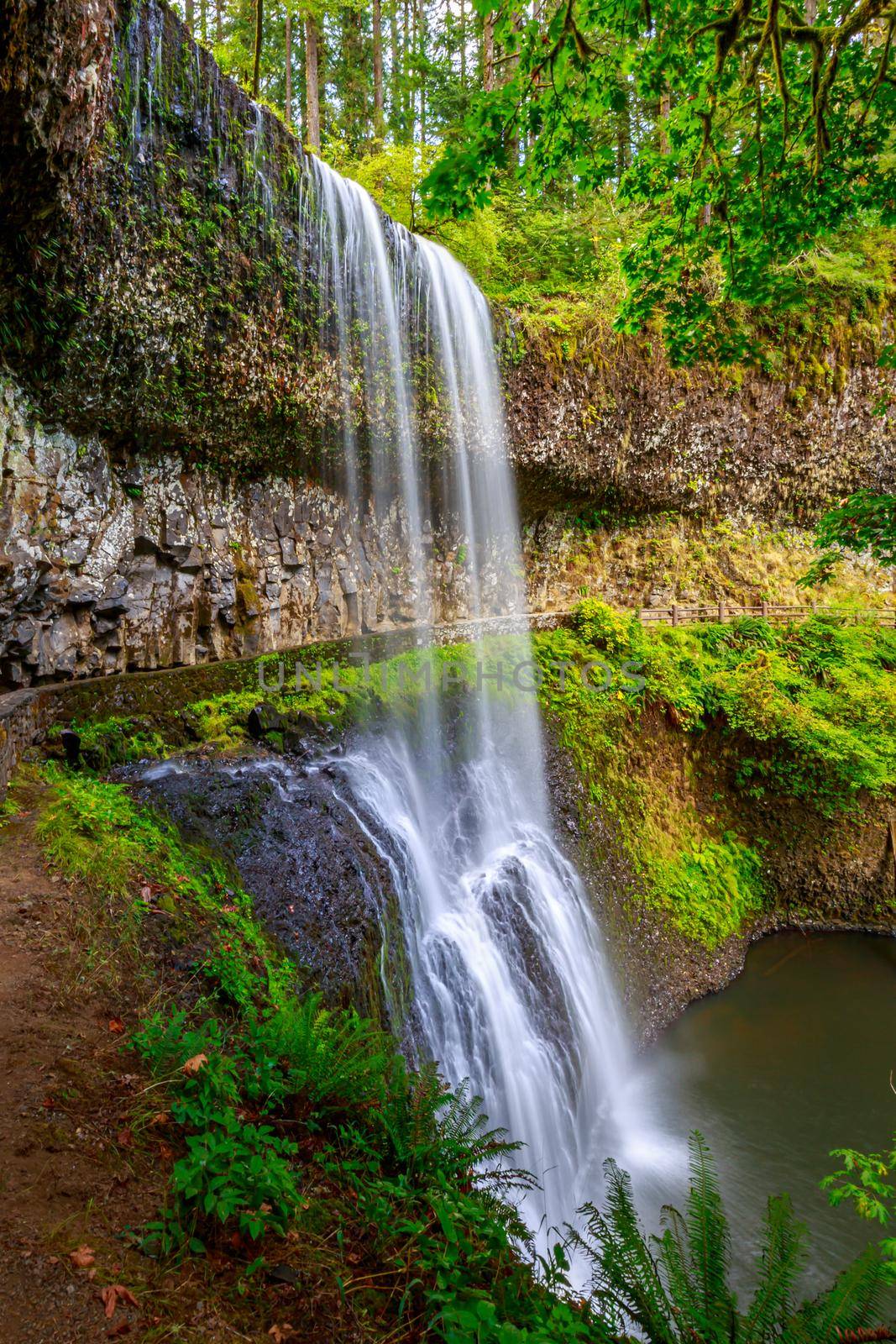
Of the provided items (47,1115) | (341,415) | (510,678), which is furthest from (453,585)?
(47,1115)

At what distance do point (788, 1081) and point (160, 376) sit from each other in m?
10.8

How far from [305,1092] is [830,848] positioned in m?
10.8

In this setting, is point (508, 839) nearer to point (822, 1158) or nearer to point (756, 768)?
point (822, 1158)

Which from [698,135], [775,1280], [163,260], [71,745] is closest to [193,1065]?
[775,1280]

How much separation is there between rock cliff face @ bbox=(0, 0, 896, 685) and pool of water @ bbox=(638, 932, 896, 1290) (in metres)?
7.26

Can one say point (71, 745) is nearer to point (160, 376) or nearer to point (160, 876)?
point (160, 876)

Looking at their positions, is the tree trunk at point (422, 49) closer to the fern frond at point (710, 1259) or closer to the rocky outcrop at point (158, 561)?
the rocky outcrop at point (158, 561)

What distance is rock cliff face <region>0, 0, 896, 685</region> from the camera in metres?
5.18

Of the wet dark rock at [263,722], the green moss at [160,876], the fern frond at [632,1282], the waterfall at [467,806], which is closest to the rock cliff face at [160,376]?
the waterfall at [467,806]

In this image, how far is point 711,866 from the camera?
1017 cm

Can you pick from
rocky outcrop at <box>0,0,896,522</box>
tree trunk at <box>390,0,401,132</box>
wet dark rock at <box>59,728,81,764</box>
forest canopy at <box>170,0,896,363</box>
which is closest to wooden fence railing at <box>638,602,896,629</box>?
rocky outcrop at <box>0,0,896,522</box>

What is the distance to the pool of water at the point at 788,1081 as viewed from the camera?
19.6 ft

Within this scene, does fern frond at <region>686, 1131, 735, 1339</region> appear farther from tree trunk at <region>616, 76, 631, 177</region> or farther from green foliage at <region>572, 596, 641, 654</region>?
tree trunk at <region>616, 76, 631, 177</region>

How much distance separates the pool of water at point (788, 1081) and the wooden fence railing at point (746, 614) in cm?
625
